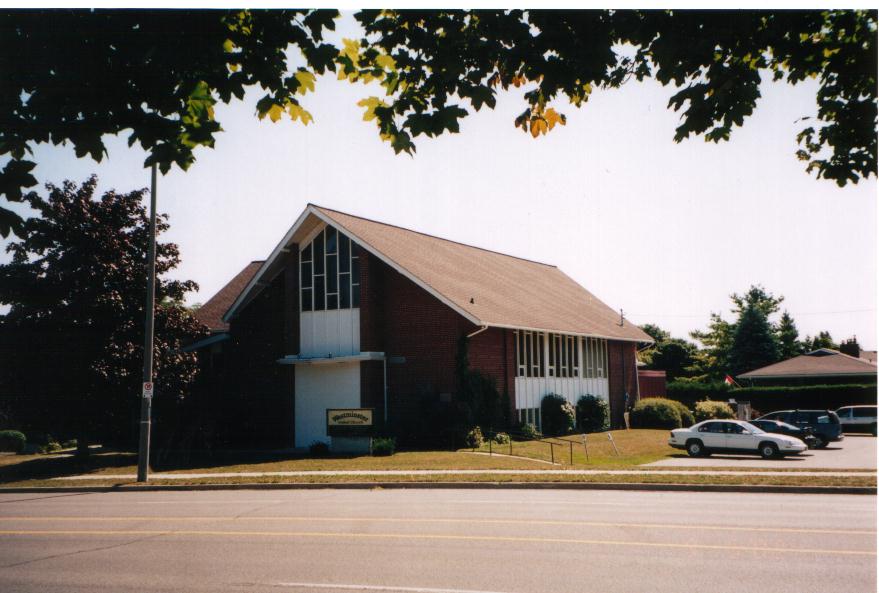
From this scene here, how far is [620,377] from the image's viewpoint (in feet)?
131

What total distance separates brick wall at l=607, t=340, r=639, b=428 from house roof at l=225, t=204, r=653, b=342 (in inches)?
33.5

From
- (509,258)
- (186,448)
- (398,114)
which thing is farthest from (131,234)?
(509,258)

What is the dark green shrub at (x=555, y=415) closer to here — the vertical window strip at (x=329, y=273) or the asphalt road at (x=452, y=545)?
the vertical window strip at (x=329, y=273)

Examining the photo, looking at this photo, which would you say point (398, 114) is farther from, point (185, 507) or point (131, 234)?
point (131, 234)

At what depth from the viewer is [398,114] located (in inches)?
309

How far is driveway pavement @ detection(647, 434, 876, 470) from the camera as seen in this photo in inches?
835

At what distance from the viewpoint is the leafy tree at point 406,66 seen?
6477 millimetres

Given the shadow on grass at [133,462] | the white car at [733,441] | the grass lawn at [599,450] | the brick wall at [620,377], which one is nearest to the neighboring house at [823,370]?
the brick wall at [620,377]

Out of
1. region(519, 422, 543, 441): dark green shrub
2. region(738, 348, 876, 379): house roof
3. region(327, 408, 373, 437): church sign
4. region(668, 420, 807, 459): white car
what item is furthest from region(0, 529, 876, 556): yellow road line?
region(738, 348, 876, 379): house roof

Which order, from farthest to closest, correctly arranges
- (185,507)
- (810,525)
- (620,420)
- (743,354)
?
(743,354) → (620,420) → (185,507) → (810,525)

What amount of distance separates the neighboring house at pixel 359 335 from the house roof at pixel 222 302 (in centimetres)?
403

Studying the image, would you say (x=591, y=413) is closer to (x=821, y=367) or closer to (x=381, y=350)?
(x=381, y=350)

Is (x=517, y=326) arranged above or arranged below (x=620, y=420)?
above

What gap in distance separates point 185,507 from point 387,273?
48.5ft
